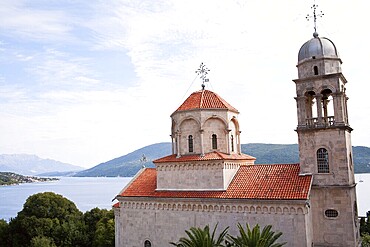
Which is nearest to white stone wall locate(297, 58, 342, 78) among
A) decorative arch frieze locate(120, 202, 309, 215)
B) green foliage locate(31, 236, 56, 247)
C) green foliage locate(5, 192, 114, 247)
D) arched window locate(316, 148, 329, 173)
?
arched window locate(316, 148, 329, 173)

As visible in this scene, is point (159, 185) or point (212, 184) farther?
point (159, 185)

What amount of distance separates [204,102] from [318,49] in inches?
316

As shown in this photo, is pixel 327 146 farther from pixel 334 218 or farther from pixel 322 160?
pixel 334 218

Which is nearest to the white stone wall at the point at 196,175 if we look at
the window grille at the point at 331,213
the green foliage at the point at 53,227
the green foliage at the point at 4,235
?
the window grille at the point at 331,213

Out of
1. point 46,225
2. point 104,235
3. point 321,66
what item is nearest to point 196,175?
point 321,66

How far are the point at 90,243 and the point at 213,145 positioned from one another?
76.2 feet

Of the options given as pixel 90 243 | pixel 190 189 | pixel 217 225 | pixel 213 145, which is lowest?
pixel 90 243

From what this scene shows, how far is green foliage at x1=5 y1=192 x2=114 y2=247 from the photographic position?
37531 mm

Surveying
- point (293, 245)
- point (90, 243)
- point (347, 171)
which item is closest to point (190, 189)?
point (293, 245)

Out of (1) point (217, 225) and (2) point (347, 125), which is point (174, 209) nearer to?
(1) point (217, 225)

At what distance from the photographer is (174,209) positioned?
22641mm

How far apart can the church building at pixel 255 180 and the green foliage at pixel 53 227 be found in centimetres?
1413

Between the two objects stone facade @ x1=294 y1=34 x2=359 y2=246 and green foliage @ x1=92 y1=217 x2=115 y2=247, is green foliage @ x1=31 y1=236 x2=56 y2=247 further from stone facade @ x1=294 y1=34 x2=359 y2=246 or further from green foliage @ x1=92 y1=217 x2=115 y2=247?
stone facade @ x1=294 y1=34 x2=359 y2=246

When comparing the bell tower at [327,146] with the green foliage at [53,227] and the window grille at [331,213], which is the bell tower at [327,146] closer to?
the window grille at [331,213]
